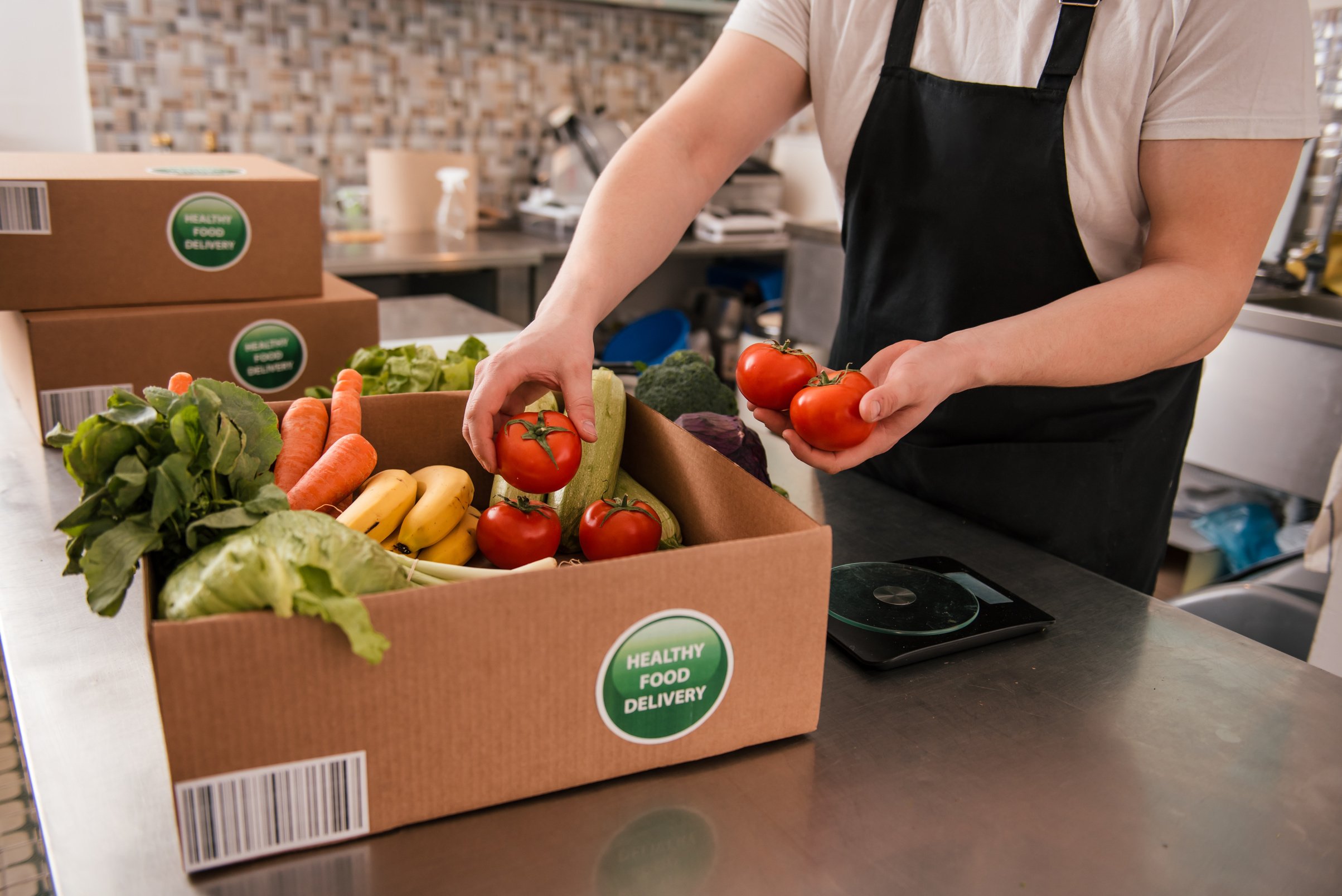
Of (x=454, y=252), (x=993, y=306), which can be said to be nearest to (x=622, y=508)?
(x=993, y=306)

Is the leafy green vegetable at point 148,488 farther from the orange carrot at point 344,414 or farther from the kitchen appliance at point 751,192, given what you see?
the kitchen appliance at point 751,192

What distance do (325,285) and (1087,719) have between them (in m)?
1.32

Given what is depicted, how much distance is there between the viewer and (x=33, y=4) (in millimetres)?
3072

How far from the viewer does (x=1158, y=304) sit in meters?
0.98

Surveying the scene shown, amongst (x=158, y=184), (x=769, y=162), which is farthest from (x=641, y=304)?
(x=158, y=184)

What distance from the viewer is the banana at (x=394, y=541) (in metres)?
0.90

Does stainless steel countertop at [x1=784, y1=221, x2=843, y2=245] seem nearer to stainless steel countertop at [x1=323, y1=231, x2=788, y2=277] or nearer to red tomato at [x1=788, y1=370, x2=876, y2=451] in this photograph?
stainless steel countertop at [x1=323, y1=231, x2=788, y2=277]

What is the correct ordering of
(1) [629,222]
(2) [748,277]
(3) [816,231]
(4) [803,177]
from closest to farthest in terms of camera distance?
1. (1) [629,222]
2. (3) [816,231]
3. (2) [748,277]
4. (4) [803,177]

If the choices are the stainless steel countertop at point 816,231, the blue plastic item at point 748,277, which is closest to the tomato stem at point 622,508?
the stainless steel countertop at point 816,231

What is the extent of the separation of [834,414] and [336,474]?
464 millimetres

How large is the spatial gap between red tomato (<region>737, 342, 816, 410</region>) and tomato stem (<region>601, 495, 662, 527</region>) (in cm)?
19

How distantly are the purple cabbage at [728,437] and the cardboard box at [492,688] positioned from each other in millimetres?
303

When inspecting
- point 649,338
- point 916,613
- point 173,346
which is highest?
point 173,346

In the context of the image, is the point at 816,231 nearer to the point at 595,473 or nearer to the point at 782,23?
the point at 782,23
